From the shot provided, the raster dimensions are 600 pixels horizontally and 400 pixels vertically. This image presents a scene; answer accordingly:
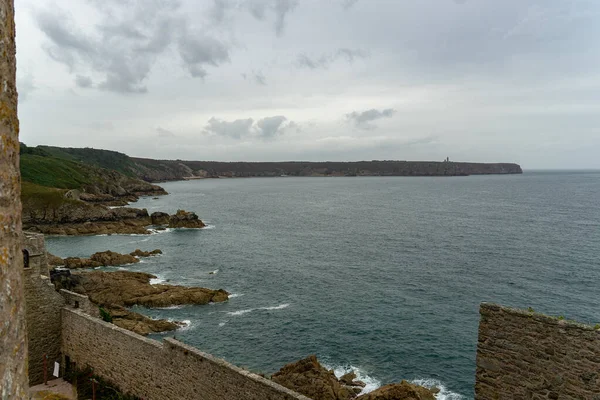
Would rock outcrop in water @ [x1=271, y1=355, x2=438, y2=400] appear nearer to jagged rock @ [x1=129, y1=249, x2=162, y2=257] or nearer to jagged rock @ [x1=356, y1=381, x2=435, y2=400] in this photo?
jagged rock @ [x1=356, y1=381, x2=435, y2=400]

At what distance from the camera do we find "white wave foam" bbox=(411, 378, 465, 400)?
→ 24500 millimetres

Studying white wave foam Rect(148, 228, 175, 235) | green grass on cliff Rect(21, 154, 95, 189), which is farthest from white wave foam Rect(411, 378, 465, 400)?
green grass on cliff Rect(21, 154, 95, 189)

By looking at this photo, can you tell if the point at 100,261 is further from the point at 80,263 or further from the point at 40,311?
the point at 40,311

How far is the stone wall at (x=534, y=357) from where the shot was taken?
7473 millimetres

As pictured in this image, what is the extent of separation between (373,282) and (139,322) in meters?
25.4

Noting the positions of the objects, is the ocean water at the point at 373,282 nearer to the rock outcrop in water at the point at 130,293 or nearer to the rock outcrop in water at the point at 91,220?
the rock outcrop in water at the point at 130,293

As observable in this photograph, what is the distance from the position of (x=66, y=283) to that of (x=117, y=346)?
21.4m

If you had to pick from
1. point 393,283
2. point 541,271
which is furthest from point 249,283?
point 541,271

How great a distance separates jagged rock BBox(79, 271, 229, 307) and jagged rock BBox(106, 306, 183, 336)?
3.72 metres

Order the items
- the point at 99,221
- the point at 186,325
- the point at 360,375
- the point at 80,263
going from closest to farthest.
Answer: the point at 360,375, the point at 186,325, the point at 80,263, the point at 99,221

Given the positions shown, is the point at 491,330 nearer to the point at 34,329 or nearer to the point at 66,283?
the point at 34,329

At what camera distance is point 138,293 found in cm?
4088

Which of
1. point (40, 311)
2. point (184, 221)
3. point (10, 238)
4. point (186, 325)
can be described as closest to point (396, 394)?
point (40, 311)

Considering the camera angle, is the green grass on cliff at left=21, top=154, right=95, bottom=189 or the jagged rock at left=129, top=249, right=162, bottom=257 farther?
the green grass on cliff at left=21, top=154, right=95, bottom=189
